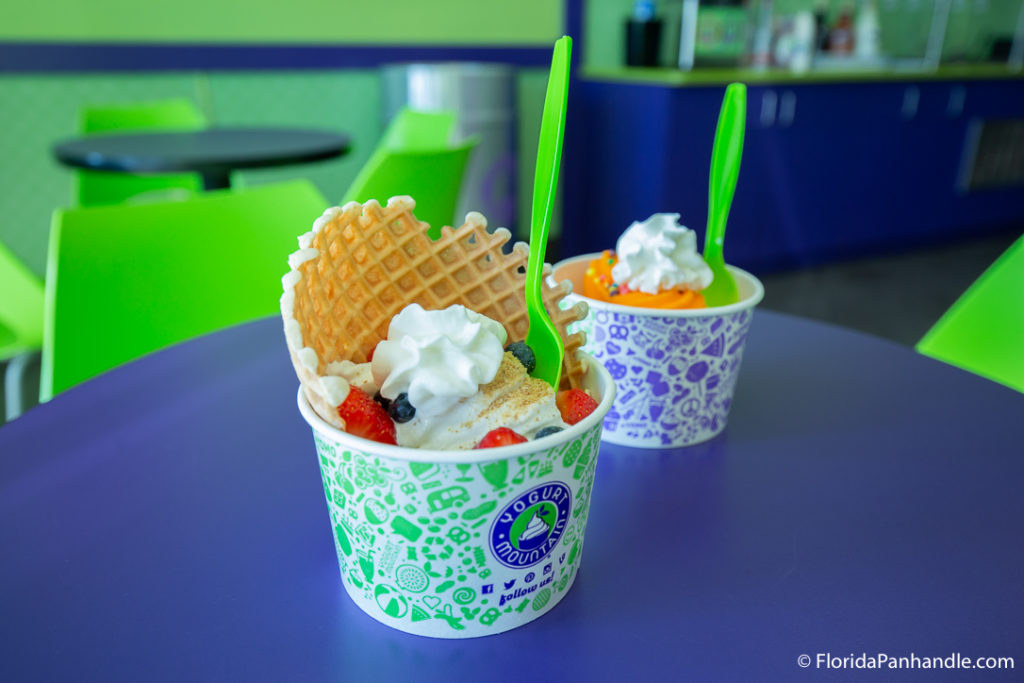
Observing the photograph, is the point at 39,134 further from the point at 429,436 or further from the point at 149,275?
the point at 429,436

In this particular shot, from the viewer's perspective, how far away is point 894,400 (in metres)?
0.78

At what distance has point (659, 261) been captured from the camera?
69cm

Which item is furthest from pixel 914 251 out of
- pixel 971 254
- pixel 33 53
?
pixel 33 53

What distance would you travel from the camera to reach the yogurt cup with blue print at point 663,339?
64cm

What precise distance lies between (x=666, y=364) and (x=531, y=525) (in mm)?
251

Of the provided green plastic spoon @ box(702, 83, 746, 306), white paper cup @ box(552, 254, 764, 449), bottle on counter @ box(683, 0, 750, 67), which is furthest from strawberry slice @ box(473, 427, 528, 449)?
bottle on counter @ box(683, 0, 750, 67)

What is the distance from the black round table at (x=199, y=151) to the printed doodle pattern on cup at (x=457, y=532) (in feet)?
5.35

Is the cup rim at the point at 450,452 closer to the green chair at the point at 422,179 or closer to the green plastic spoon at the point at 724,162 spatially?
the green plastic spoon at the point at 724,162

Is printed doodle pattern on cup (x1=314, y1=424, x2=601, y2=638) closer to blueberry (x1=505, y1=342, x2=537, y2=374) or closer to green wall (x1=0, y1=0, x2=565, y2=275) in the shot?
blueberry (x1=505, y1=342, x2=537, y2=374)

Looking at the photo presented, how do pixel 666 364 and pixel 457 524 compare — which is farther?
pixel 666 364

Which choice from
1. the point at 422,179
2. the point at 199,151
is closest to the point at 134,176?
the point at 199,151

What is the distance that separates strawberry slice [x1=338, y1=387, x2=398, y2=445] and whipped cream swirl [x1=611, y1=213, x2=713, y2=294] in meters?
0.32

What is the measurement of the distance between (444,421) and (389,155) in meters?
1.02

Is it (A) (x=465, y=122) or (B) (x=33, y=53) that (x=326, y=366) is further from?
(B) (x=33, y=53)
